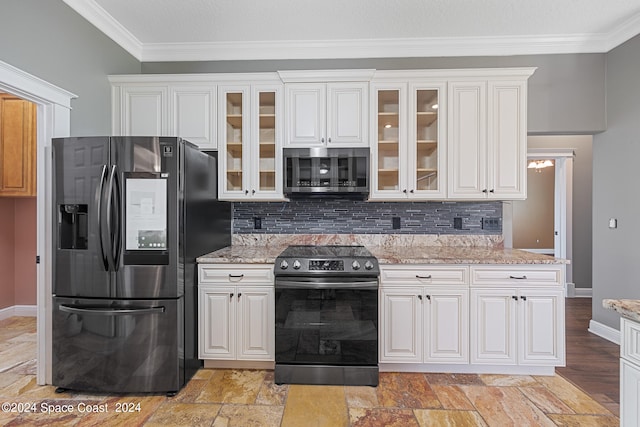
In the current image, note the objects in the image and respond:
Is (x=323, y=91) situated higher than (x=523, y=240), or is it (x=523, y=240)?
(x=323, y=91)

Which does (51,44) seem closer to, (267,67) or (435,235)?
(267,67)

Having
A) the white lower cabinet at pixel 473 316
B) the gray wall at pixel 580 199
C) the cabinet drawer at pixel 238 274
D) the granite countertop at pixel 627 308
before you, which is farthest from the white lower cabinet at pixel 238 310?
the gray wall at pixel 580 199

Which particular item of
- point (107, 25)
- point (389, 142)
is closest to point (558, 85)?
point (389, 142)

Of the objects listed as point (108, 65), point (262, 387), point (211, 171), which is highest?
point (108, 65)

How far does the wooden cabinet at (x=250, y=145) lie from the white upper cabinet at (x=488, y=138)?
153cm

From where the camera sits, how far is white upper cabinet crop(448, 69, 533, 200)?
109 inches

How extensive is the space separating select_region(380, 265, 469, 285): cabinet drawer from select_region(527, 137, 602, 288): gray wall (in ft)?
11.0

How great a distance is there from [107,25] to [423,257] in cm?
330

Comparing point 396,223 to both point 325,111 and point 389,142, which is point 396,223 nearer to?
point 389,142

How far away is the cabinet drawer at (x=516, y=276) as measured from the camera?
2.43 metres

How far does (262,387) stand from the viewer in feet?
7.64

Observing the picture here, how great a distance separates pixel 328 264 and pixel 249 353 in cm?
96

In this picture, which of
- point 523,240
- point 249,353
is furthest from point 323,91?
point 523,240

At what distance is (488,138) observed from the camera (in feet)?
9.12
